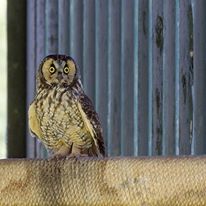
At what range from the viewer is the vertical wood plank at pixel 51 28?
542 cm

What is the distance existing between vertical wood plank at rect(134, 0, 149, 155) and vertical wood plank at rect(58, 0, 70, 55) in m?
0.69

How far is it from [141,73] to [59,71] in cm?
72

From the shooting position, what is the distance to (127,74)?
4.90 m

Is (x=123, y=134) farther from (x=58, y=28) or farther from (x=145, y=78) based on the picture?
(x=58, y=28)

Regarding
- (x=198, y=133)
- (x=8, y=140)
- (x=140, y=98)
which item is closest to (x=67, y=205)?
(x=198, y=133)

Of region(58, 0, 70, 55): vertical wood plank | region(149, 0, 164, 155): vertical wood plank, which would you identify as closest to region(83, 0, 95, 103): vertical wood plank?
region(58, 0, 70, 55): vertical wood plank

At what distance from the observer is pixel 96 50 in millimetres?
5148

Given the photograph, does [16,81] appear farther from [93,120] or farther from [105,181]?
[105,181]

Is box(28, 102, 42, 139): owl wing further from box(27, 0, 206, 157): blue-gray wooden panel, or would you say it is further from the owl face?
box(27, 0, 206, 157): blue-gray wooden panel

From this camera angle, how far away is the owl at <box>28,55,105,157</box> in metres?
4.17

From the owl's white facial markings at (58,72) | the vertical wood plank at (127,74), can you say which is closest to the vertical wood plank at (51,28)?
the vertical wood plank at (127,74)

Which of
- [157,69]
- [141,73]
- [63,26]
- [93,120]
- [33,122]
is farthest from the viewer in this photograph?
[63,26]

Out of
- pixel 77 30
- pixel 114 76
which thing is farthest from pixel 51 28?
pixel 114 76

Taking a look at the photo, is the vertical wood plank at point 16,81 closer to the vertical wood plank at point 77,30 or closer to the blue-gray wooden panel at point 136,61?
the blue-gray wooden panel at point 136,61
